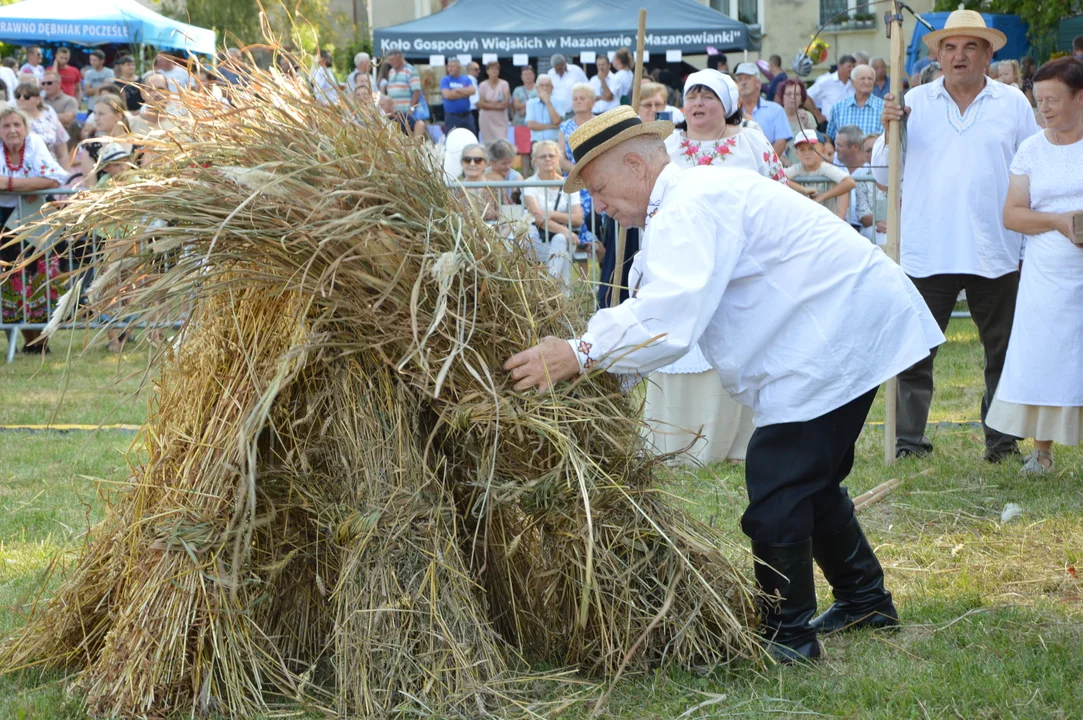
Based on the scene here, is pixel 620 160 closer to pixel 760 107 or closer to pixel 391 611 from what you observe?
pixel 391 611

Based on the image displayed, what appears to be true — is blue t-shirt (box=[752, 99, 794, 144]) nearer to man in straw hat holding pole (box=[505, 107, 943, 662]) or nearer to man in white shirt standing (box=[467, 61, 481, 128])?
man in white shirt standing (box=[467, 61, 481, 128])

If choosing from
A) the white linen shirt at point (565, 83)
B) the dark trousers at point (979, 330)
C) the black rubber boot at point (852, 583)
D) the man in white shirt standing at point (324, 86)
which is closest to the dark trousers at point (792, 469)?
the black rubber boot at point (852, 583)

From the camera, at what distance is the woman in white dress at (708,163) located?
608 centimetres

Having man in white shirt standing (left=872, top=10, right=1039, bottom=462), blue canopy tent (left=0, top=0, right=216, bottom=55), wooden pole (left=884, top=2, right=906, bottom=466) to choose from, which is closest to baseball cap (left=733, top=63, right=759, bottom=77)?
man in white shirt standing (left=872, top=10, right=1039, bottom=462)

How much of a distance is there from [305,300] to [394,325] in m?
0.27

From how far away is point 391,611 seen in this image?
3.19m

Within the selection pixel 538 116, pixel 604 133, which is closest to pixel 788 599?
pixel 604 133

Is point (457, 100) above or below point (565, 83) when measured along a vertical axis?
below

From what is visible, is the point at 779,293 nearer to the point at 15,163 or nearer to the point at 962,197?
the point at 962,197

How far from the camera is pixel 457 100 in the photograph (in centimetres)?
1628

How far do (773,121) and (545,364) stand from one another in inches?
353

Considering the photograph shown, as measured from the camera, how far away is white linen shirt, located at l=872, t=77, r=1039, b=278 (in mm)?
6246

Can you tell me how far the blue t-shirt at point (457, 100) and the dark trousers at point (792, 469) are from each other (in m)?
13.2

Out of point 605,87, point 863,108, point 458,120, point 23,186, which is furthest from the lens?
point 458,120
